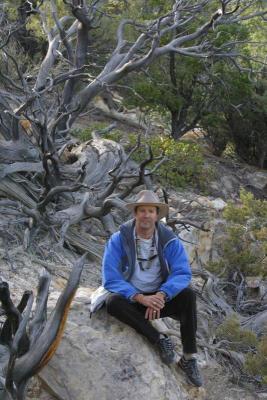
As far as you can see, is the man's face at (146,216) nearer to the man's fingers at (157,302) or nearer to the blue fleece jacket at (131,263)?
the blue fleece jacket at (131,263)

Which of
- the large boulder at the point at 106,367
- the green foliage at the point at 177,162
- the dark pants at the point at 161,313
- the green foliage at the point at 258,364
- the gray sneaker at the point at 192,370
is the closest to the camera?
the large boulder at the point at 106,367

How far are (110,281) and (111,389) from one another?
2.48 feet

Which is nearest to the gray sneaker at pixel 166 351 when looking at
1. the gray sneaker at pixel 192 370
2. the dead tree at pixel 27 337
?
the gray sneaker at pixel 192 370

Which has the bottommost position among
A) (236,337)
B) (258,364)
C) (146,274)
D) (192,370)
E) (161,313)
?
(236,337)

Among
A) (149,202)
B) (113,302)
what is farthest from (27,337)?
(149,202)

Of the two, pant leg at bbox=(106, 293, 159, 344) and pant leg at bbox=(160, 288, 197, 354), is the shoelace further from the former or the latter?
pant leg at bbox=(106, 293, 159, 344)

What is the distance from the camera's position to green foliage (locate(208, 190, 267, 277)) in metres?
9.73

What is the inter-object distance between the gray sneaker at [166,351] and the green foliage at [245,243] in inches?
188

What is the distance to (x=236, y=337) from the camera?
23.2ft

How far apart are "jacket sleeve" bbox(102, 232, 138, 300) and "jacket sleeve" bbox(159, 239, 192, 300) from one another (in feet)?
0.79

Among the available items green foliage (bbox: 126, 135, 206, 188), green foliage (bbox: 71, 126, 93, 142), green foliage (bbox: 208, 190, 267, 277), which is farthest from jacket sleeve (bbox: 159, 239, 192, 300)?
green foliage (bbox: 71, 126, 93, 142)

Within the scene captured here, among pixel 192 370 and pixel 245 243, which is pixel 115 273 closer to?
pixel 192 370

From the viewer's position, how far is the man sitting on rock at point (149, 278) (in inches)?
194

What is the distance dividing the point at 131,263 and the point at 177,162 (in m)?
8.92
